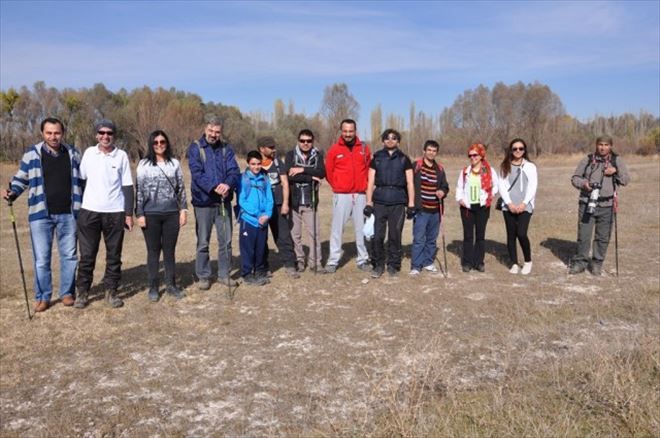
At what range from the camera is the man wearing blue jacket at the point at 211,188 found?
662cm

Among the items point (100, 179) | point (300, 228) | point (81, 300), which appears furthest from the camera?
point (300, 228)

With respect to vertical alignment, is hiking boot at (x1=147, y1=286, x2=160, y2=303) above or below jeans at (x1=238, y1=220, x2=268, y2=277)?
below

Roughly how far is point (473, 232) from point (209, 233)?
4052mm

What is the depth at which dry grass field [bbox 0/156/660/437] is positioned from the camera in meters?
3.54

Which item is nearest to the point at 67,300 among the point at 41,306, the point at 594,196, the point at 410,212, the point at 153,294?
the point at 41,306

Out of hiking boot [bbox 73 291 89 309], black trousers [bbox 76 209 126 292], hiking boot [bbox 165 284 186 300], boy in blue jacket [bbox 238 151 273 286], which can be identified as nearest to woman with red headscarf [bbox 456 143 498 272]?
boy in blue jacket [bbox 238 151 273 286]

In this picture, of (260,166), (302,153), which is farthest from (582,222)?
(260,166)

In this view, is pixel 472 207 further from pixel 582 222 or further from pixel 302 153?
pixel 302 153

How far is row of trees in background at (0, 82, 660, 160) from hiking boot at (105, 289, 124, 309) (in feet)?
67.2

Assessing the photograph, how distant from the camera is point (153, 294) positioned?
646 cm

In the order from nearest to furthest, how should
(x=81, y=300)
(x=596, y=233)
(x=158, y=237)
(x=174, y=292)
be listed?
1. (x=81, y=300)
2. (x=158, y=237)
3. (x=174, y=292)
4. (x=596, y=233)

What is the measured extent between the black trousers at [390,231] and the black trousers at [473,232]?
1.08m

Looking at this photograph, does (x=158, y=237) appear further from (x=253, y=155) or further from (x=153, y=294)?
(x=253, y=155)

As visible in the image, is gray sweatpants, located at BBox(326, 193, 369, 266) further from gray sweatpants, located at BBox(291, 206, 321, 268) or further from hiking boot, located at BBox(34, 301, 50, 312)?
hiking boot, located at BBox(34, 301, 50, 312)
